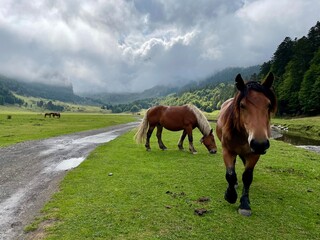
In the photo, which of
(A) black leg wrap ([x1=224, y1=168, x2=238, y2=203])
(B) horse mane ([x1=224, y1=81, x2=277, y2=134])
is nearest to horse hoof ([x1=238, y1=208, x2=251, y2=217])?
(A) black leg wrap ([x1=224, y1=168, x2=238, y2=203])

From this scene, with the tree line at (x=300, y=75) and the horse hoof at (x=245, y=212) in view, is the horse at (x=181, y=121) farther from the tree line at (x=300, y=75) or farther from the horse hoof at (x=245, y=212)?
the tree line at (x=300, y=75)

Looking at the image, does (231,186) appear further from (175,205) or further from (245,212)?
(175,205)

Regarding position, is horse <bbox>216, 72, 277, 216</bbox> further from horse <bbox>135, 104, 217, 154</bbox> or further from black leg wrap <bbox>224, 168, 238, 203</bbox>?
horse <bbox>135, 104, 217, 154</bbox>

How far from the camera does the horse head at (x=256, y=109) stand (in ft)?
18.8

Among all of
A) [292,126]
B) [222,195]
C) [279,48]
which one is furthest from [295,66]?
[222,195]

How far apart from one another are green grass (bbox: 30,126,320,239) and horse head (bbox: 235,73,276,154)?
91.5 inches

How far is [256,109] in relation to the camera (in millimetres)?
6266

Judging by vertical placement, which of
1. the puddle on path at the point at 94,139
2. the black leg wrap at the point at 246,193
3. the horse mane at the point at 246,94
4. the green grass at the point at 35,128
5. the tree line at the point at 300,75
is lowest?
the green grass at the point at 35,128

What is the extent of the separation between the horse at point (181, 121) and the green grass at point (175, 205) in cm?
416

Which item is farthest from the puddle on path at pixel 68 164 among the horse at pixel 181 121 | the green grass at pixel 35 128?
the green grass at pixel 35 128

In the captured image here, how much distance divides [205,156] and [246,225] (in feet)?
33.3

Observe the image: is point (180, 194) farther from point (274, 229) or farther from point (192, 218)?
point (274, 229)

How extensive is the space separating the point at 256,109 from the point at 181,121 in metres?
12.1

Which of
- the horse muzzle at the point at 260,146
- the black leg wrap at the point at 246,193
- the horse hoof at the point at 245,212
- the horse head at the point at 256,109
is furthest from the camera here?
the black leg wrap at the point at 246,193
